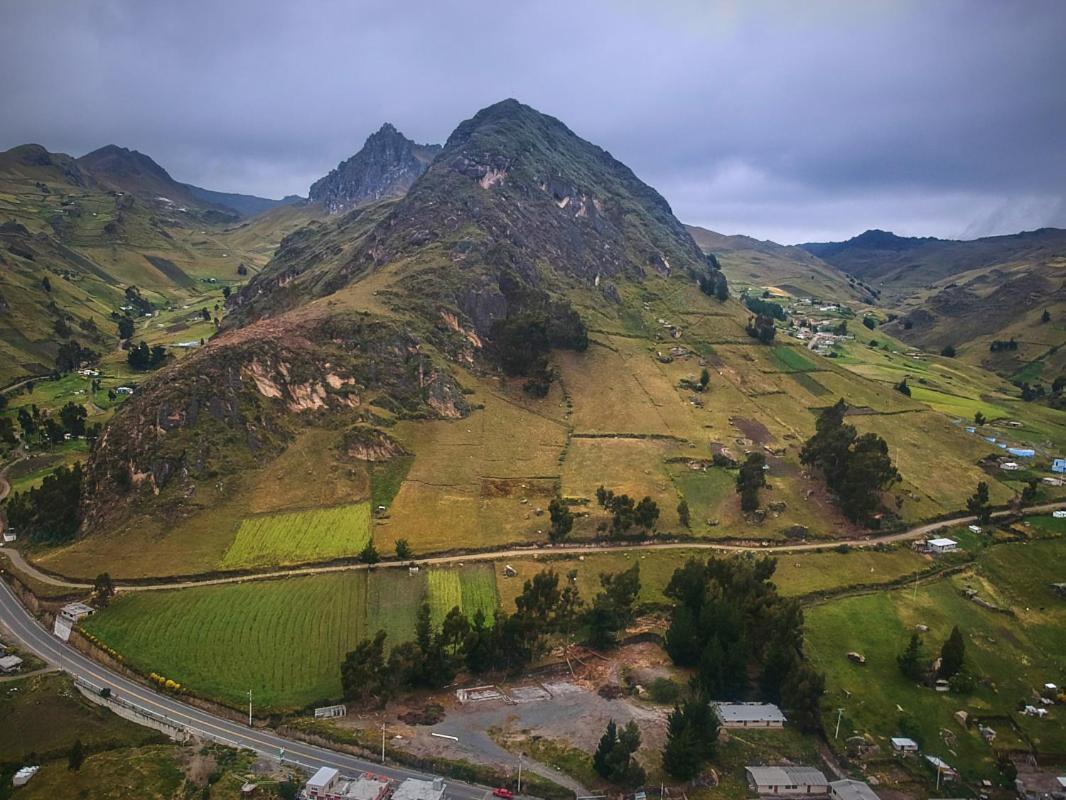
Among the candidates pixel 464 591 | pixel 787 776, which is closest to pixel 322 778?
pixel 464 591

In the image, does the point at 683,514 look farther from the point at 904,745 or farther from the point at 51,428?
the point at 51,428

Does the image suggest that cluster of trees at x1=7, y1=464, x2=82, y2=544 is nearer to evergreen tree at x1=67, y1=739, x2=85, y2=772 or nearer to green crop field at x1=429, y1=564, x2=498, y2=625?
evergreen tree at x1=67, y1=739, x2=85, y2=772

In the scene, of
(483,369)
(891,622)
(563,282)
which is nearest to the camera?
(891,622)

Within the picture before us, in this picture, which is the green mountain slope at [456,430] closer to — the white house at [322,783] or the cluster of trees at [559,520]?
the cluster of trees at [559,520]

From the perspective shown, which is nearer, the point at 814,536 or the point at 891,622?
the point at 891,622

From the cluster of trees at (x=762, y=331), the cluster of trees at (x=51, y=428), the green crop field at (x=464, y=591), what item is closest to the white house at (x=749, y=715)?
the green crop field at (x=464, y=591)

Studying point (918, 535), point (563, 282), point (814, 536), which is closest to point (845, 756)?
point (814, 536)

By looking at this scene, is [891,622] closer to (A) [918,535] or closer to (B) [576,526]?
(A) [918,535]
